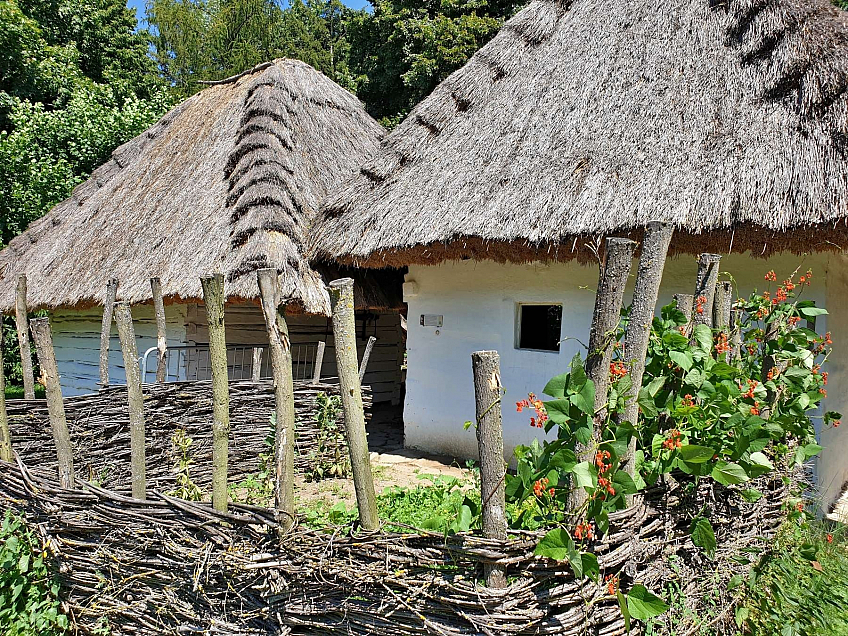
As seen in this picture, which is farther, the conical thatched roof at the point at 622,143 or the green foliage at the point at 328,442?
the green foliage at the point at 328,442

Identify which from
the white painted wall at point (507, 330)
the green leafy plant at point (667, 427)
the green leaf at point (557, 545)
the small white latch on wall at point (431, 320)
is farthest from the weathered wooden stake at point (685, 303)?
the small white latch on wall at point (431, 320)

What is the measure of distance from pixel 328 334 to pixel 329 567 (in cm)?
721

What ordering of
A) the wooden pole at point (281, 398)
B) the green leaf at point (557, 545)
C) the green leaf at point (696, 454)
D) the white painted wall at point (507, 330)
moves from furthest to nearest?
the white painted wall at point (507, 330) → the wooden pole at point (281, 398) → the green leaf at point (696, 454) → the green leaf at point (557, 545)

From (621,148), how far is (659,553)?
4.04 meters

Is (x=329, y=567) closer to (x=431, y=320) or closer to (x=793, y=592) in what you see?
(x=793, y=592)

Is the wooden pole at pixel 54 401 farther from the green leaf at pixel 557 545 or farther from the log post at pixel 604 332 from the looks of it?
the log post at pixel 604 332

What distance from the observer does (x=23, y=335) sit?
147 inches

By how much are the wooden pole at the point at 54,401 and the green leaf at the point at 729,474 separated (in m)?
2.66

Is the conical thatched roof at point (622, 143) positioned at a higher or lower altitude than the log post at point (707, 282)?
higher

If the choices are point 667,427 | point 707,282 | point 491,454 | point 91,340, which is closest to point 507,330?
point 707,282

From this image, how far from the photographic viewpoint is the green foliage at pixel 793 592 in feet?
8.57

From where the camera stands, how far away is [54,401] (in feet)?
9.39

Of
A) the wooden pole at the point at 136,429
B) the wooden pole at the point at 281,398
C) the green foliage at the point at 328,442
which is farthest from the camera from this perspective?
the green foliage at the point at 328,442

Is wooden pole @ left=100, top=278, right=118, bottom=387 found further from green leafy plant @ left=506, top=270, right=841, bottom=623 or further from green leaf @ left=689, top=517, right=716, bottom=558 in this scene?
green leaf @ left=689, top=517, right=716, bottom=558
